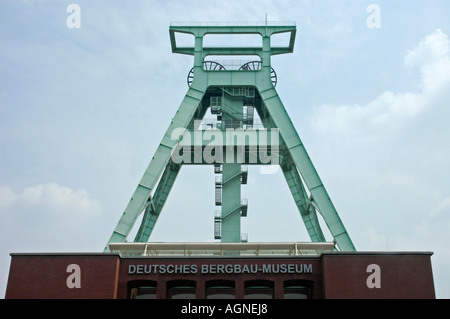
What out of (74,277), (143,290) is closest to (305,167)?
(143,290)

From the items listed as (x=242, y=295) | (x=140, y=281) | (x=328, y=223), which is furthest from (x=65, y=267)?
(x=328, y=223)

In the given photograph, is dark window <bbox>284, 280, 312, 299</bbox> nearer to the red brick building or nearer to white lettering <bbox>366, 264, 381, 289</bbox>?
the red brick building

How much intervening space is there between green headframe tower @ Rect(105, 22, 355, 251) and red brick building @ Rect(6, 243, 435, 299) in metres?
7.00

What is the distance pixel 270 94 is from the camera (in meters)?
39.0

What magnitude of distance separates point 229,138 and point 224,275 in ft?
37.3

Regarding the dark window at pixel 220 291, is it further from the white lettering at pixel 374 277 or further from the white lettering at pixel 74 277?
the white lettering at pixel 374 277

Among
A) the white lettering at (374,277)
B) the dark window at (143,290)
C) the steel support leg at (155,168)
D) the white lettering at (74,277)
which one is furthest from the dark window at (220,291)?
the white lettering at (374,277)

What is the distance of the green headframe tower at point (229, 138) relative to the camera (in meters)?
37.5

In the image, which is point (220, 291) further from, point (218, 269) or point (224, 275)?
point (218, 269)

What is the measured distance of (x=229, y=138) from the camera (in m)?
38.4

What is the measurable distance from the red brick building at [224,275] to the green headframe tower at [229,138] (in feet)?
23.0
